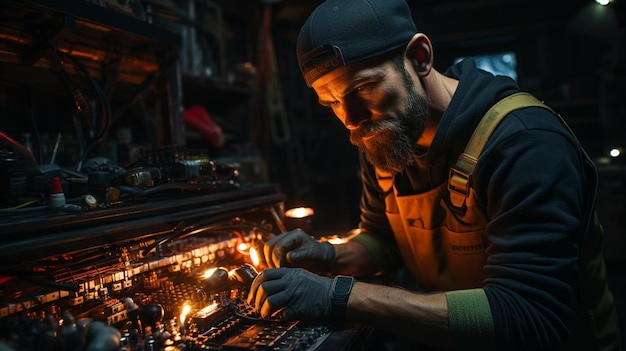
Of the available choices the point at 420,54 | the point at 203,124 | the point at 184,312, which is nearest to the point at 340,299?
the point at 184,312

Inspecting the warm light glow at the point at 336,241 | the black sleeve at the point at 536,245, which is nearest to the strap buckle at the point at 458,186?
the black sleeve at the point at 536,245

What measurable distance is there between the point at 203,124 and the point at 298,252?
200cm

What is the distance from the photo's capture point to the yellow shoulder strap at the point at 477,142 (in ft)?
5.14

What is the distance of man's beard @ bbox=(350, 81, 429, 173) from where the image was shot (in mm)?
1696

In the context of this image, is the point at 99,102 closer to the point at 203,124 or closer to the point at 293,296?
the point at 293,296

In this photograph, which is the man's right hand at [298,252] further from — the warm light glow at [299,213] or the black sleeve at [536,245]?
the black sleeve at [536,245]

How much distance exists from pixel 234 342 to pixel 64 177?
88 cm

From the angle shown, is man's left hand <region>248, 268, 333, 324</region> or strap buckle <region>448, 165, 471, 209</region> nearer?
man's left hand <region>248, 268, 333, 324</region>

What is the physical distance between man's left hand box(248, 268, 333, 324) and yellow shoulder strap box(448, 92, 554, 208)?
0.60 m

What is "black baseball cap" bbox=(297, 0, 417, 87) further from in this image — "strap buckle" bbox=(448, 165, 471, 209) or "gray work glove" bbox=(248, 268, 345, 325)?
"gray work glove" bbox=(248, 268, 345, 325)

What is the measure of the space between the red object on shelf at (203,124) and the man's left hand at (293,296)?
2.30m

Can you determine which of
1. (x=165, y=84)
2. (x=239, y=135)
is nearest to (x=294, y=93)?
(x=239, y=135)

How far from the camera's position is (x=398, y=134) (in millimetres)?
1704

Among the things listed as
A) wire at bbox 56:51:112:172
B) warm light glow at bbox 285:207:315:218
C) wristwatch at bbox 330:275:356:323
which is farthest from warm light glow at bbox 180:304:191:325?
wire at bbox 56:51:112:172
